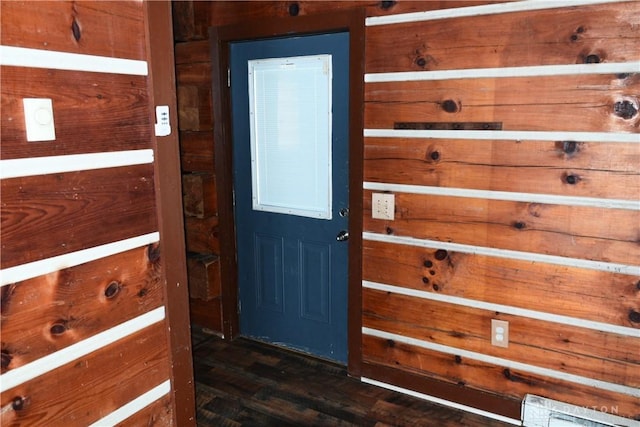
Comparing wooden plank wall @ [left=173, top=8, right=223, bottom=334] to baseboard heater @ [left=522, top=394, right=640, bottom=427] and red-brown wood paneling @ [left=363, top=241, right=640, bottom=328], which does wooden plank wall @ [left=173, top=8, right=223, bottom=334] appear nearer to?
red-brown wood paneling @ [left=363, top=241, right=640, bottom=328]

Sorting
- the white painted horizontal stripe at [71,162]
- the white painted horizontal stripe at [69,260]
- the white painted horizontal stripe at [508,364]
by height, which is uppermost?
the white painted horizontal stripe at [71,162]

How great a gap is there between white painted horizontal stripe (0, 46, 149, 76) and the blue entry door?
1235 millimetres

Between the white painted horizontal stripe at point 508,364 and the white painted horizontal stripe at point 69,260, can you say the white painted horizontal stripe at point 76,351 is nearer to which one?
the white painted horizontal stripe at point 69,260

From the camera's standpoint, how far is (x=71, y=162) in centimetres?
144

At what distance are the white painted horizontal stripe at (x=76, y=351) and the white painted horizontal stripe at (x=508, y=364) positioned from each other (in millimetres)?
1307

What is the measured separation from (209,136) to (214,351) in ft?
4.59

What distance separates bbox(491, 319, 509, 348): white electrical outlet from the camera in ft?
7.48

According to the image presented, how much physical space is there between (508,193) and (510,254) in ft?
0.93

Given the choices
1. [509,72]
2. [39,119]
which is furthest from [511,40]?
[39,119]

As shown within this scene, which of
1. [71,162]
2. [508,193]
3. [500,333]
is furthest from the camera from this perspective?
[500,333]

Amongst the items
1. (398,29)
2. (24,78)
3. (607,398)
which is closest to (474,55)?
(398,29)

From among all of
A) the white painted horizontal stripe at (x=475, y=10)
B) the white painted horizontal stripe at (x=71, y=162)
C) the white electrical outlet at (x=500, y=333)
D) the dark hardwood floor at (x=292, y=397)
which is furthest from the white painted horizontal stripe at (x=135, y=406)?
the white painted horizontal stripe at (x=475, y=10)

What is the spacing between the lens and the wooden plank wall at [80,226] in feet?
4.31

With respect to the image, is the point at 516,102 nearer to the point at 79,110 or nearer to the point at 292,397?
the point at 79,110
